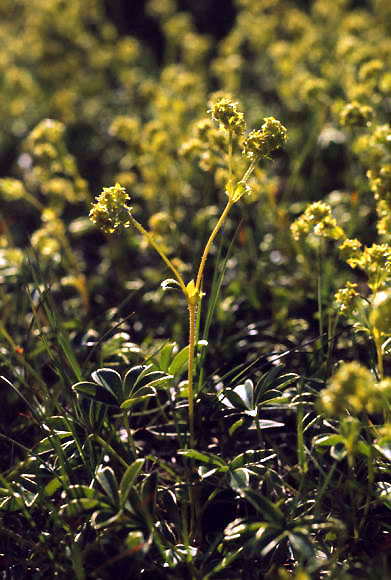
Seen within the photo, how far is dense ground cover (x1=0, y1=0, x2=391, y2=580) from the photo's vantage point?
1.71 metres

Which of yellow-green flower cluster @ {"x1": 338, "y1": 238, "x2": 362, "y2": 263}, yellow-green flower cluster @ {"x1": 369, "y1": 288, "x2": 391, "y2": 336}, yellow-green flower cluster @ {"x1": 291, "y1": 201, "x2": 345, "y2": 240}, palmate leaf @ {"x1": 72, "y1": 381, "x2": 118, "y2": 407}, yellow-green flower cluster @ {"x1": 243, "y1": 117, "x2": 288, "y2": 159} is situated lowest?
palmate leaf @ {"x1": 72, "y1": 381, "x2": 118, "y2": 407}

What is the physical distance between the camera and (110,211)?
1804mm

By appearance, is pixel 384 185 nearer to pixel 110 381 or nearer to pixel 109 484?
pixel 110 381

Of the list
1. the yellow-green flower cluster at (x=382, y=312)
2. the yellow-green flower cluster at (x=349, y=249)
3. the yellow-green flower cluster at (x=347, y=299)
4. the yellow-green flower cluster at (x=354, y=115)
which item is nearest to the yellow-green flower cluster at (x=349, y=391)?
the yellow-green flower cluster at (x=382, y=312)

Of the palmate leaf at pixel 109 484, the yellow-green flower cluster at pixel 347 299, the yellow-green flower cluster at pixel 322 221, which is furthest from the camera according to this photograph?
the yellow-green flower cluster at pixel 322 221

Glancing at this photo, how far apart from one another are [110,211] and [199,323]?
678 millimetres

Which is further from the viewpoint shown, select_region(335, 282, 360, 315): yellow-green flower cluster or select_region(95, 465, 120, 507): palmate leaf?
select_region(335, 282, 360, 315): yellow-green flower cluster

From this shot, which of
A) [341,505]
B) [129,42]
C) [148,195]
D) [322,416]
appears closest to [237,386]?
[322,416]

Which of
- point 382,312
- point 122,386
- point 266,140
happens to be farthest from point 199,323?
point 382,312

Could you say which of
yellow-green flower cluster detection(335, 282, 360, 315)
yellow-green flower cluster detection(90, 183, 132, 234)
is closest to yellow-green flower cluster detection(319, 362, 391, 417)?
yellow-green flower cluster detection(335, 282, 360, 315)

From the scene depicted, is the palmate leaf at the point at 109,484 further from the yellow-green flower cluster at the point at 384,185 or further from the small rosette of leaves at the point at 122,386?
the yellow-green flower cluster at the point at 384,185

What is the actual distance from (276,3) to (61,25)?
1788mm

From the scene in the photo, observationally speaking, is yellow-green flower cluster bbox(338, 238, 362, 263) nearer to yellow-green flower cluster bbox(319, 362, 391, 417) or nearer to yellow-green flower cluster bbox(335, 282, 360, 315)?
yellow-green flower cluster bbox(335, 282, 360, 315)

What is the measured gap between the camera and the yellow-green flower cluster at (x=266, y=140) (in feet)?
6.06
